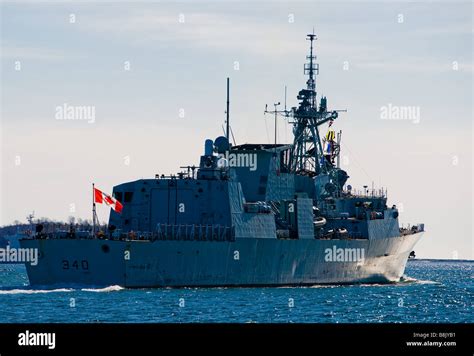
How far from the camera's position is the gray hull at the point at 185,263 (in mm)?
50094

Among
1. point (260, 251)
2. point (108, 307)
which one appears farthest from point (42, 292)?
point (260, 251)

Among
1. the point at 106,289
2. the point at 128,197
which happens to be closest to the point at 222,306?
the point at 106,289

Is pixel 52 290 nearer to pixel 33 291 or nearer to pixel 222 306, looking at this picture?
pixel 33 291

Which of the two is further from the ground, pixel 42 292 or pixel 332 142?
pixel 332 142

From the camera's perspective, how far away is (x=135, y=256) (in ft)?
167

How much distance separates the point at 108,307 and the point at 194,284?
457 inches

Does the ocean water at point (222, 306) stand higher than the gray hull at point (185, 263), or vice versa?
the gray hull at point (185, 263)

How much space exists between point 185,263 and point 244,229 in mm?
4633

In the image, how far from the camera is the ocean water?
39812 mm

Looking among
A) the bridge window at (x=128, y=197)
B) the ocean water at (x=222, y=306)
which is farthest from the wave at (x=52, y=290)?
the bridge window at (x=128, y=197)

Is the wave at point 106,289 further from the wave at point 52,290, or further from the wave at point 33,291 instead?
the wave at point 33,291

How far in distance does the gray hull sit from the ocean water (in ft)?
2.37

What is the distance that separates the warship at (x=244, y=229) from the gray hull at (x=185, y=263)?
52 mm
